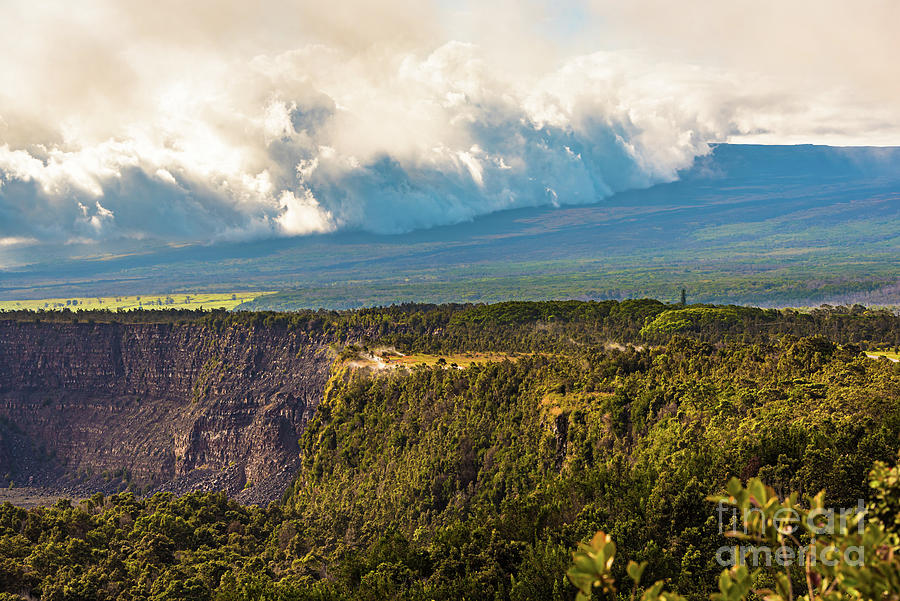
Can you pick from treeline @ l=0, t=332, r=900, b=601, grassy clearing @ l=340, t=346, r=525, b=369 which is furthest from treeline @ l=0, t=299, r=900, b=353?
treeline @ l=0, t=332, r=900, b=601

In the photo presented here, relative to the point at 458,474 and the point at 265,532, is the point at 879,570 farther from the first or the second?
the point at 265,532

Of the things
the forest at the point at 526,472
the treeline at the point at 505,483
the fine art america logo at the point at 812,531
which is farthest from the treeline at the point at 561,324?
the fine art america logo at the point at 812,531

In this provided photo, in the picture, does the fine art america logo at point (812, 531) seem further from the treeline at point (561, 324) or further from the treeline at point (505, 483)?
the treeline at point (561, 324)

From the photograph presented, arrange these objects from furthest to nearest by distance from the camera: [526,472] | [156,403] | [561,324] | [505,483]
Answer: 1. [156,403]
2. [561,324]
3. [505,483]
4. [526,472]

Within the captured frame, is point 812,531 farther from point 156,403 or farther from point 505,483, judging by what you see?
point 156,403

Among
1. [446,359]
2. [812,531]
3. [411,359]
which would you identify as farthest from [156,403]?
[812,531]

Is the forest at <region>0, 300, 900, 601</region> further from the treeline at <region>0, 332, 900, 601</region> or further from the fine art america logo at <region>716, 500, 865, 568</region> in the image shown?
the fine art america logo at <region>716, 500, 865, 568</region>
